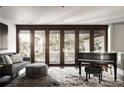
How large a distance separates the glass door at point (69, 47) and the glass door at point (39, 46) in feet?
3.67

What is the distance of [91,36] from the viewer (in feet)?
22.9

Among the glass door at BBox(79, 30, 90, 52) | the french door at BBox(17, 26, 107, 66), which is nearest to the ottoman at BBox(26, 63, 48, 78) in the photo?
the french door at BBox(17, 26, 107, 66)

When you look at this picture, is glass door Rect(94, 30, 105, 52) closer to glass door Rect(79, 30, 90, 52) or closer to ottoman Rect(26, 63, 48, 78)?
glass door Rect(79, 30, 90, 52)

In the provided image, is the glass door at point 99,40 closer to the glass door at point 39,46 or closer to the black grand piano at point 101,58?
the black grand piano at point 101,58

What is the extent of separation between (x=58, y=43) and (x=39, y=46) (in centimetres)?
97

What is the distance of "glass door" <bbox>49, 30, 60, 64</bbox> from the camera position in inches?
275

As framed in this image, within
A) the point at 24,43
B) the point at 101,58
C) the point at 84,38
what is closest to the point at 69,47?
the point at 84,38

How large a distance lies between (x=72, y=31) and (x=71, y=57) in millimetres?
1312

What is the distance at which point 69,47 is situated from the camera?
6.96 metres

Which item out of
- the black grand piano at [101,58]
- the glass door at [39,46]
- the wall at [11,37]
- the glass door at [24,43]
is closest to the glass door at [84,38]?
the glass door at [39,46]

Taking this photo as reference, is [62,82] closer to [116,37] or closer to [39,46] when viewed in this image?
[39,46]

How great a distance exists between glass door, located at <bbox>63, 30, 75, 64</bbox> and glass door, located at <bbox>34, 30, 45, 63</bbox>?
44.0 inches

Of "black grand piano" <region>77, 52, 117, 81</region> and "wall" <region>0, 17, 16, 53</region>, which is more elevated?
"wall" <region>0, 17, 16, 53</region>

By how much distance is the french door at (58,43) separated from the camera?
6.94m
